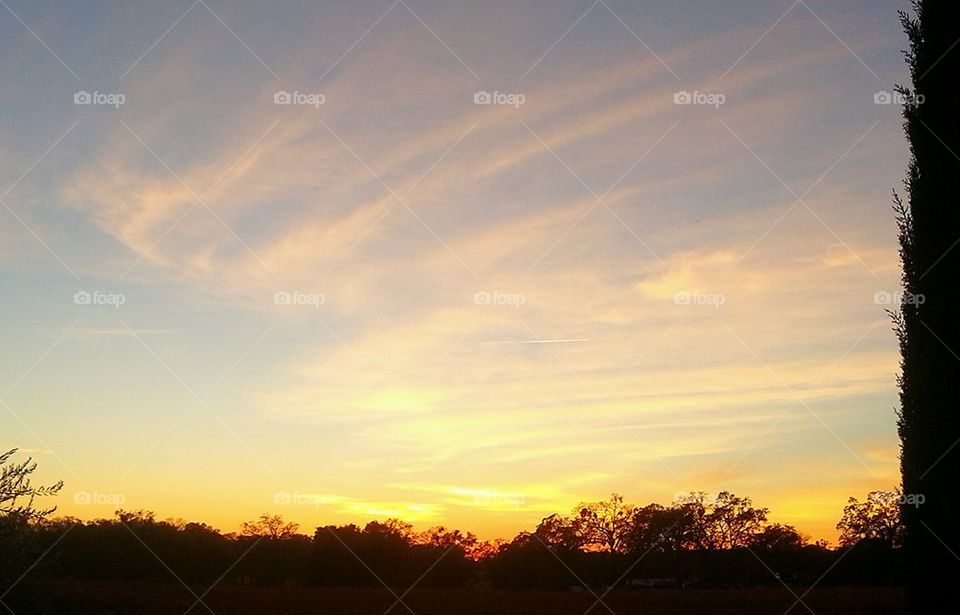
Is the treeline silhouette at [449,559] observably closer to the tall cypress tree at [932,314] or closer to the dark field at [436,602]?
the dark field at [436,602]

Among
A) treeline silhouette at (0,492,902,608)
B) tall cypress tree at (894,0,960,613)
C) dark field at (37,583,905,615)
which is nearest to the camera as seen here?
tall cypress tree at (894,0,960,613)

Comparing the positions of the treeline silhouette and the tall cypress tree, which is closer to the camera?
the tall cypress tree

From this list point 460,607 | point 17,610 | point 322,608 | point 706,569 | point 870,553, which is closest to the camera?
point 17,610

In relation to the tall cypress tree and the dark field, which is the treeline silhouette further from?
the tall cypress tree

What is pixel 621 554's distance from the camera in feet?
147

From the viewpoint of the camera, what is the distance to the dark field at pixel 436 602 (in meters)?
22.7

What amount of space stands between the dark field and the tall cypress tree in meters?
11.5

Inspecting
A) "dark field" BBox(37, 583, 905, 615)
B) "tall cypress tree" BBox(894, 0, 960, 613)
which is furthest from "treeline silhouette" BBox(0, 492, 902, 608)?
"tall cypress tree" BBox(894, 0, 960, 613)

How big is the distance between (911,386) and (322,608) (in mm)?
18765

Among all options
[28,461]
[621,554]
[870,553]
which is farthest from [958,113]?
[621,554]

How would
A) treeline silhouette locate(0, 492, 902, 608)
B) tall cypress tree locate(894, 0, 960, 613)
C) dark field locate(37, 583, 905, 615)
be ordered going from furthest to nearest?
treeline silhouette locate(0, 492, 902, 608) → dark field locate(37, 583, 905, 615) → tall cypress tree locate(894, 0, 960, 613)

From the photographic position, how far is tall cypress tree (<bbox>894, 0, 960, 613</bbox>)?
10039 mm

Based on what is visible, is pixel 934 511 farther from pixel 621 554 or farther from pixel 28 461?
pixel 621 554

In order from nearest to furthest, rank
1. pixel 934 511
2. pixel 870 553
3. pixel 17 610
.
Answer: pixel 934 511
pixel 17 610
pixel 870 553
